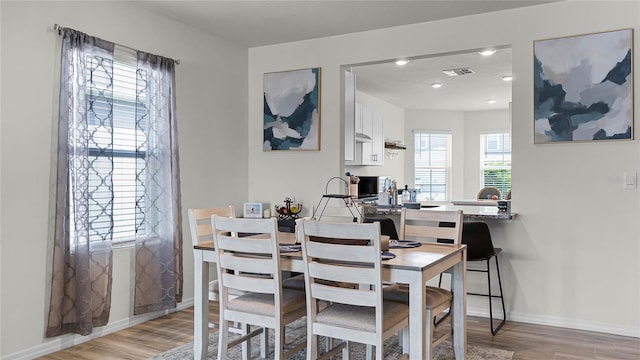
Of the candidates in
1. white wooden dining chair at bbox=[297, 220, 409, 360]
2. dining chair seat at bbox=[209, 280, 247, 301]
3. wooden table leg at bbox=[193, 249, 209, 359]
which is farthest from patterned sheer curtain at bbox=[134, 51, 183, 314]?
white wooden dining chair at bbox=[297, 220, 409, 360]

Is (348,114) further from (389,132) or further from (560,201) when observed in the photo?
(389,132)

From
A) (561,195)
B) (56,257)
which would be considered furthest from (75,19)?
(561,195)

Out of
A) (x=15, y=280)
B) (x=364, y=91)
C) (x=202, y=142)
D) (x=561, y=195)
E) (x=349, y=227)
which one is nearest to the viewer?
(x=349, y=227)

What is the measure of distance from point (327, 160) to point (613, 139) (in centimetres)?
239

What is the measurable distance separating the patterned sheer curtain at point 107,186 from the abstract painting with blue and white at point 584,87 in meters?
2.99

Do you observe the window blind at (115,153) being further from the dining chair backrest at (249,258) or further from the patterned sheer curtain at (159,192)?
the dining chair backrest at (249,258)

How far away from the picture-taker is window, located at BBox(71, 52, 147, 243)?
3471mm

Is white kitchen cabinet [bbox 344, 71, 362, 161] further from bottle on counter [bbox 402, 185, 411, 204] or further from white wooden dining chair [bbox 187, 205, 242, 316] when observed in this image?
white wooden dining chair [bbox 187, 205, 242, 316]

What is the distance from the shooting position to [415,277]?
2.26 meters

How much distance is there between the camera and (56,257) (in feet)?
10.6

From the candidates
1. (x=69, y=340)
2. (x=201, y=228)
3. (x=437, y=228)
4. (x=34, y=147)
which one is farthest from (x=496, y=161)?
(x=34, y=147)

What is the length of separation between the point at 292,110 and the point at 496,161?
5.64m

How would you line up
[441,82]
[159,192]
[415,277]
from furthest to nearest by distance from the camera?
[441,82], [159,192], [415,277]

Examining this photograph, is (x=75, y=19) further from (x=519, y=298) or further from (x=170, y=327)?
(x=519, y=298)
